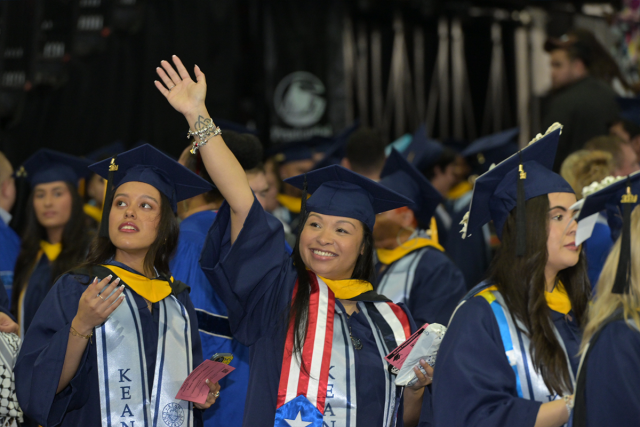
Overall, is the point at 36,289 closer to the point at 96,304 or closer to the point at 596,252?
the point at 96,304

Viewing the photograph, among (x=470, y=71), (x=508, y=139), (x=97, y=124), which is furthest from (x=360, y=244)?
(x=470, y=71)

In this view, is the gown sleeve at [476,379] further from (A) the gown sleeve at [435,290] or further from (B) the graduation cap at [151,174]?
(A) the gown sleeve at [435,290]

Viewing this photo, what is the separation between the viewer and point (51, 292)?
2861 millimetres

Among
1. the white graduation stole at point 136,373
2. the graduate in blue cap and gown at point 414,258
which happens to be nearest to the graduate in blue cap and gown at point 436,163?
the graduate in blue cap and gown at point 414,258

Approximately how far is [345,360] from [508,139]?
3.95 m

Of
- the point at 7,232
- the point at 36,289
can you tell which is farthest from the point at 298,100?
the point at 36,289

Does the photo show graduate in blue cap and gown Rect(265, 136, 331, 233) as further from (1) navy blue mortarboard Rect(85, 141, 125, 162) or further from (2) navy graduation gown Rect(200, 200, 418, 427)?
(2) navy graduation gown Rect(200, 200, 418, 427)

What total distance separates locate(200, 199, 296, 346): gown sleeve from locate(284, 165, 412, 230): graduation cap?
0.80 feet

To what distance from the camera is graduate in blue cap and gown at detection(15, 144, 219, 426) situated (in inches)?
107

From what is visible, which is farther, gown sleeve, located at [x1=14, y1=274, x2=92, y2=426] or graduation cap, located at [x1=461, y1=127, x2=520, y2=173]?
graduation cap, located at [x1=461, y1=127, x2=520, y2=173]

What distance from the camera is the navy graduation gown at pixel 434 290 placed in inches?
159

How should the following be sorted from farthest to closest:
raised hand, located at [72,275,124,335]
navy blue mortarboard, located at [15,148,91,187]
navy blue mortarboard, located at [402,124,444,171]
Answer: navy blue mortarboard, located at [402,124,444,171], navy blue mortarboard, located at [15,148,91,187], raised hand, located at [72,275,124,335]

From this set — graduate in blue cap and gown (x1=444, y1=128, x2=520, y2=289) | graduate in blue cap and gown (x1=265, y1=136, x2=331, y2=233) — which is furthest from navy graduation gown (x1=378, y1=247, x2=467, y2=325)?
graduate in blue cap and gown (x1=265, y1=136, x2=331, y2=233)

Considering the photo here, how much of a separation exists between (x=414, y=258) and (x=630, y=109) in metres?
2.28
